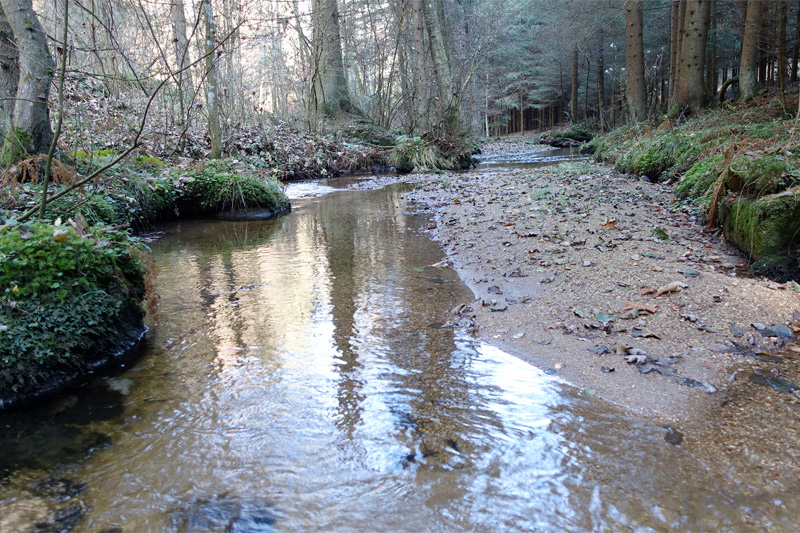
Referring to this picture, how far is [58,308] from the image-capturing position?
2996 millimetres

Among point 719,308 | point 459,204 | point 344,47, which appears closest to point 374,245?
point 459,204

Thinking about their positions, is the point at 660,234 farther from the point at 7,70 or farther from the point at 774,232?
the point at 7,70

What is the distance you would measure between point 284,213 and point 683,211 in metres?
6.68

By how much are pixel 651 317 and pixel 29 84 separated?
7.33m

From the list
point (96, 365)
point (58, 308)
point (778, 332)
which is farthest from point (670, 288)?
point (58, 308)

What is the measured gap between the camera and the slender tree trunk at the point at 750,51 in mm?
11734

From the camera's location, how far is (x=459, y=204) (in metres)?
8.76

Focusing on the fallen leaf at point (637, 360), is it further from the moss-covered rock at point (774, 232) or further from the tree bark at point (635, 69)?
the tree bark at point (635, 69)

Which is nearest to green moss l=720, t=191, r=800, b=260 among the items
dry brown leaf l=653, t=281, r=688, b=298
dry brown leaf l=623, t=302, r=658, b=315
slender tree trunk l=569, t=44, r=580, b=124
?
dry brown leaf l=653, t=281, r=688, b=298

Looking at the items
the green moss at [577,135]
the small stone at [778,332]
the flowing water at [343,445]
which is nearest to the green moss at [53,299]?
the flowing water at [343,445]

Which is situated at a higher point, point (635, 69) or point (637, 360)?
point (635, 69)

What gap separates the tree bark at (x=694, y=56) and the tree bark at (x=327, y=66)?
33.2 feet

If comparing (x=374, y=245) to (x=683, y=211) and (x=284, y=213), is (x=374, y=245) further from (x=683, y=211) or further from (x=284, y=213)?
(x=683, y=211)

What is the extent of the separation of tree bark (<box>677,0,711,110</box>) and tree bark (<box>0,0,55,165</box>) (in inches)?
574
